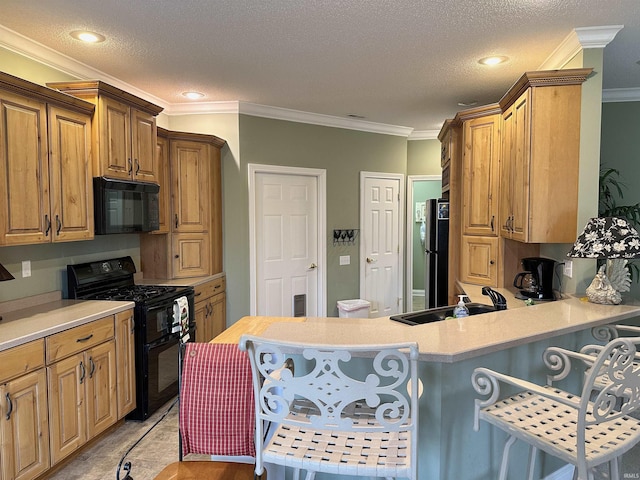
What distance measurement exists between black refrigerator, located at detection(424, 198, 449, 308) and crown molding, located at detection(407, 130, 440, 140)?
1.43 meters

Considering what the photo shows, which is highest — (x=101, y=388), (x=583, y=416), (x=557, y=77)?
(x=557, y=77)

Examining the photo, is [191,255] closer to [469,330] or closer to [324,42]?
[324,42]

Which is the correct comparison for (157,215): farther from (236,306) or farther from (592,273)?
(592,273)

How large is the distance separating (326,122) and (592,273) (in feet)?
11.0

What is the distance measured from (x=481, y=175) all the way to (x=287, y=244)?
2.29 metres

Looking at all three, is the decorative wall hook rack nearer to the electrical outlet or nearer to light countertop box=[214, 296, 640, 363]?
the electrical outlet

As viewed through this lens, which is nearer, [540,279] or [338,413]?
[338,413]

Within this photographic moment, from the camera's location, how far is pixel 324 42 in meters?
2.90

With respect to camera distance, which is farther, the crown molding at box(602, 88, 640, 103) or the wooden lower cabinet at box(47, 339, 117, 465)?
the crown molding at box(602, 88, 640, 103)

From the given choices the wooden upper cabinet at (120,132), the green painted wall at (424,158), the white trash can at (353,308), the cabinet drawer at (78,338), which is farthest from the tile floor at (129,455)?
the green painted wall at (424,158)

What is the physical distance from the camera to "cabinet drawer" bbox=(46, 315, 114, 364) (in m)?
2.38

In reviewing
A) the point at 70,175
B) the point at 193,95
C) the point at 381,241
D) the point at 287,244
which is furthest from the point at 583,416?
the point at 381,241

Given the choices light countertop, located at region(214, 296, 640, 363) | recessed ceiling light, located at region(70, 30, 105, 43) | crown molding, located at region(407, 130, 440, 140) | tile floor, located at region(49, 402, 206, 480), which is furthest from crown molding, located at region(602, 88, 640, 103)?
tile floor, located at region(49, 402, 206, 480)

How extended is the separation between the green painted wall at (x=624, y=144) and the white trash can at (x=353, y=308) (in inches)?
111
